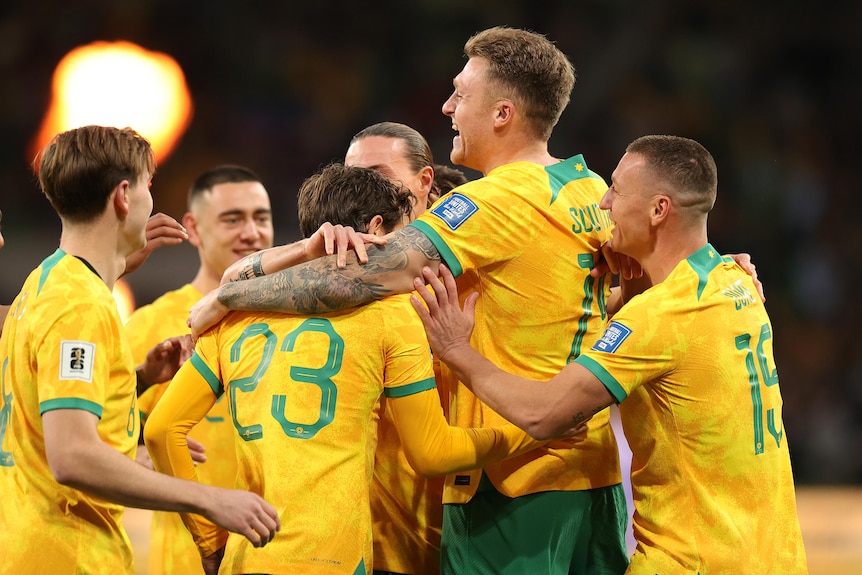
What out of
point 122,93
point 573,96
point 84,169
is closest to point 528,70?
point 84,169

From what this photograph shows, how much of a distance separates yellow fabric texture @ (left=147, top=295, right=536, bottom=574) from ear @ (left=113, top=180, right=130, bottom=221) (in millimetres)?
522

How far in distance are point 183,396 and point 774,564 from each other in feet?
6.78

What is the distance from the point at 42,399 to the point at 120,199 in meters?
0.70

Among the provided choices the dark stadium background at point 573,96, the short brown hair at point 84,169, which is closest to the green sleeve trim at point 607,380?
the short brown hair at point 84,169

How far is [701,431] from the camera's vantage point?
3627mm

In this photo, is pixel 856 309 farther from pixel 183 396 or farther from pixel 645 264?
pixel 183 396

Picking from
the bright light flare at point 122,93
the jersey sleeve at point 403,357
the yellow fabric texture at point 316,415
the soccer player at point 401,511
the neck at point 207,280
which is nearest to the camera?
the yellow fabric texture at point 316,415

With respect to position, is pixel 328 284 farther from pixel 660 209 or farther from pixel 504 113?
pixel 660 209

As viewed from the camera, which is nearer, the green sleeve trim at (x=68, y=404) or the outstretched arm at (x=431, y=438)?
the green sleeve trim at (x=68, y=404)

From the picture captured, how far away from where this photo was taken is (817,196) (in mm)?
14148

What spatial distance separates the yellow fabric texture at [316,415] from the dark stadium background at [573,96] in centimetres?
998

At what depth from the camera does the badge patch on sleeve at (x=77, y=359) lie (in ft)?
9.91

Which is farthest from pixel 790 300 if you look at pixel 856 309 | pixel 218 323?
pixel 218 323

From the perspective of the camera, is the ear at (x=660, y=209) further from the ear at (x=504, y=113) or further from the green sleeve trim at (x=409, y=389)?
the green sleeve trim at (x=409, y=389)
